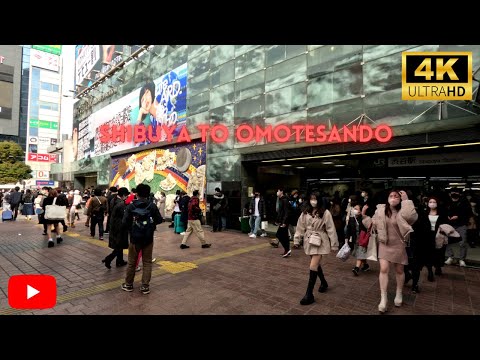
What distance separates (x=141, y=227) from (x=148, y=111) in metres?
15.9

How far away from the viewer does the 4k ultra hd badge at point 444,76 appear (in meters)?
6.99

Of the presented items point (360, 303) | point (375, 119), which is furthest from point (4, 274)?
point (375, 119)

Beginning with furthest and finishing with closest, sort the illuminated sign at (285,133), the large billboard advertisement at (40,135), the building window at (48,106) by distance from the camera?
the building window at (48,106), the large billboard advertisement at (40,135), the illuminated sign at (285,133)

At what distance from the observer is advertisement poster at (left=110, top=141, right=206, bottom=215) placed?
46.3ft

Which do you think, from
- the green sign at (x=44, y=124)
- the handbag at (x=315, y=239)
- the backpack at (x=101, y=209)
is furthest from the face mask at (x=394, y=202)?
the green sign at (x=44, y=124)

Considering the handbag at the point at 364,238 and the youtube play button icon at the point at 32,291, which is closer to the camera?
the youtube play button icon at the point at 32,291

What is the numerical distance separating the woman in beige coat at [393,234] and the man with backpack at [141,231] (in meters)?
3.66

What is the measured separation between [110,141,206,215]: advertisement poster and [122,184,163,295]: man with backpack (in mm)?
9027

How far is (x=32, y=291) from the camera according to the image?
14.5 feet

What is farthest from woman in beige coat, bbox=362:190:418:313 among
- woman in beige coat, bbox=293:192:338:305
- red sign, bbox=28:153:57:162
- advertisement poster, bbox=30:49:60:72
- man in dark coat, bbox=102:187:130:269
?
advertisement poster, bbox=30:49:60:72

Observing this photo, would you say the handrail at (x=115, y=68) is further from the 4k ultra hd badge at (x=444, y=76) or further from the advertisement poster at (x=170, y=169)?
the 4k ultra hd badge at (x=444, y=76)

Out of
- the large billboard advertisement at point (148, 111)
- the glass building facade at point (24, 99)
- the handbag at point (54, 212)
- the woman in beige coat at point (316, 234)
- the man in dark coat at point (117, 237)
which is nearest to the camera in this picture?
the woman in beige coat at point (316, 234)

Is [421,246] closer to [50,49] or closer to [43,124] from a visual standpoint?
[43,124]
